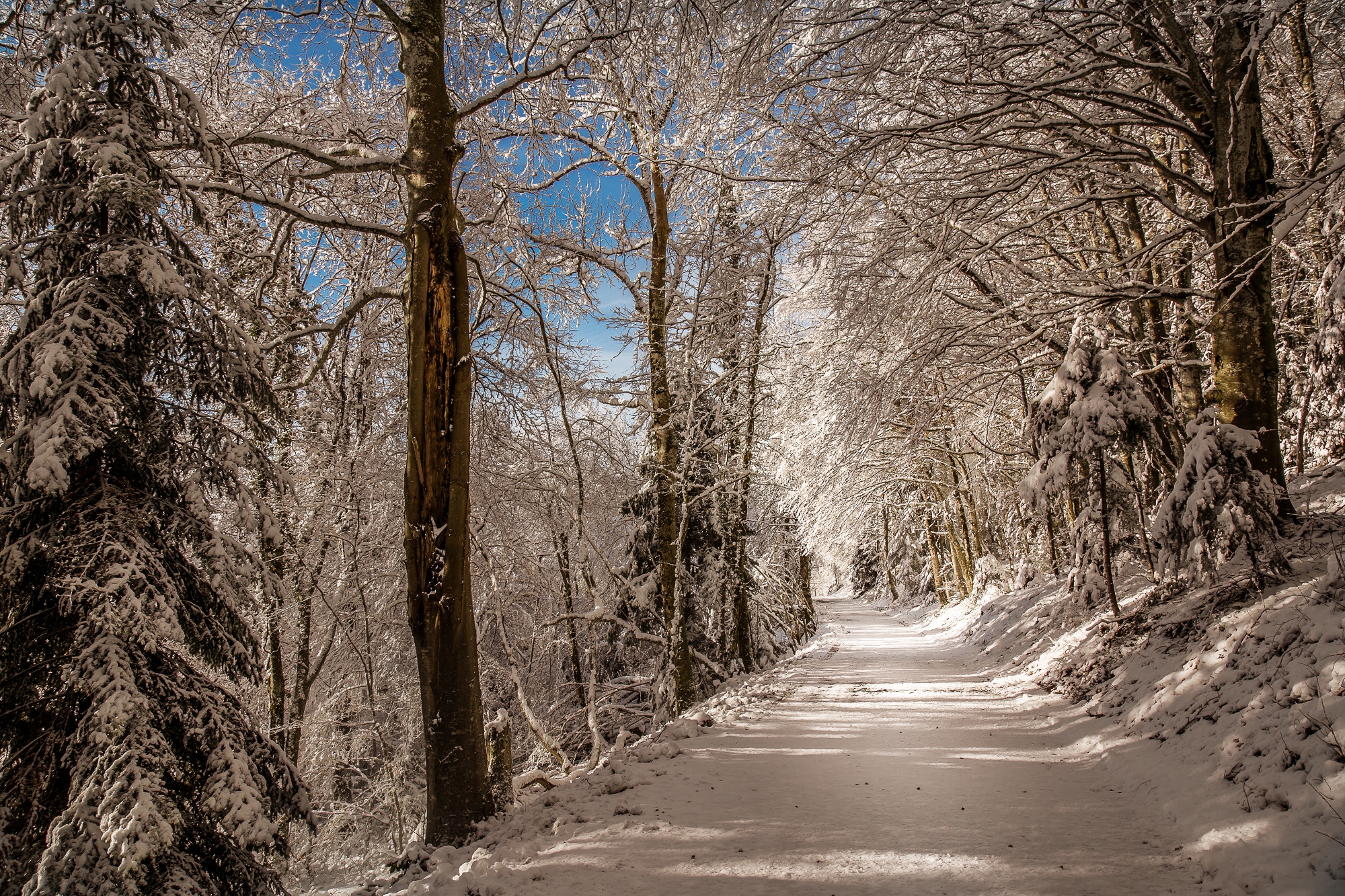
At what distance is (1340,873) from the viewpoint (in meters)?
2.53

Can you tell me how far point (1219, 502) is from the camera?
5.55 m

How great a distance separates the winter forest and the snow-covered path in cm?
5

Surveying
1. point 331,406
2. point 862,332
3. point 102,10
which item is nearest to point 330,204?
point 331,406

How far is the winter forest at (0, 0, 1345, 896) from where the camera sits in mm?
3229

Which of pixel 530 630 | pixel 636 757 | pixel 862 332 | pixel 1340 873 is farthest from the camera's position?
pixel 530 630

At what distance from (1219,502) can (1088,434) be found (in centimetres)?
188

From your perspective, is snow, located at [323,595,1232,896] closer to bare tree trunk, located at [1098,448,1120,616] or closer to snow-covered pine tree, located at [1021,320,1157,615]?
bare tree trunk, located at [1098,448,1120,616]

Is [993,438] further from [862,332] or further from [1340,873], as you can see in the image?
[1340,873]

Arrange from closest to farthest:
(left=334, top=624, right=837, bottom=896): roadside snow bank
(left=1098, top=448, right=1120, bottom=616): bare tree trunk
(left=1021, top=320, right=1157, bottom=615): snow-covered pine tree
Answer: (left=334, top=624, right=837, bottom=896): roadside snow bank < (left=1021, top=320, right=1157, bottom=615): snow-covered pine tree < (left=1098, top=448, right=1120, bottom=616): bare tree trunk

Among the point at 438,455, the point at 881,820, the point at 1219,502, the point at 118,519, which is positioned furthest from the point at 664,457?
the point at 118,519

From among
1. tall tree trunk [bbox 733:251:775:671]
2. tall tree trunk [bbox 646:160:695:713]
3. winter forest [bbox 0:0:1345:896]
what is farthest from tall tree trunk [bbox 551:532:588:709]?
tall tree trunk [bbox 733:251:775:671]

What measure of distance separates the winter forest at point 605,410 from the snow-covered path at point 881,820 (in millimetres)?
52

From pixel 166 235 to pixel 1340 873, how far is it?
6.92 meters

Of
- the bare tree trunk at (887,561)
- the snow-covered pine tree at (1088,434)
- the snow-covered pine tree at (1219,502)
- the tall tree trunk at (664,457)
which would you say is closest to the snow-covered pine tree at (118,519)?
the tall tree trunk at (664,457)
